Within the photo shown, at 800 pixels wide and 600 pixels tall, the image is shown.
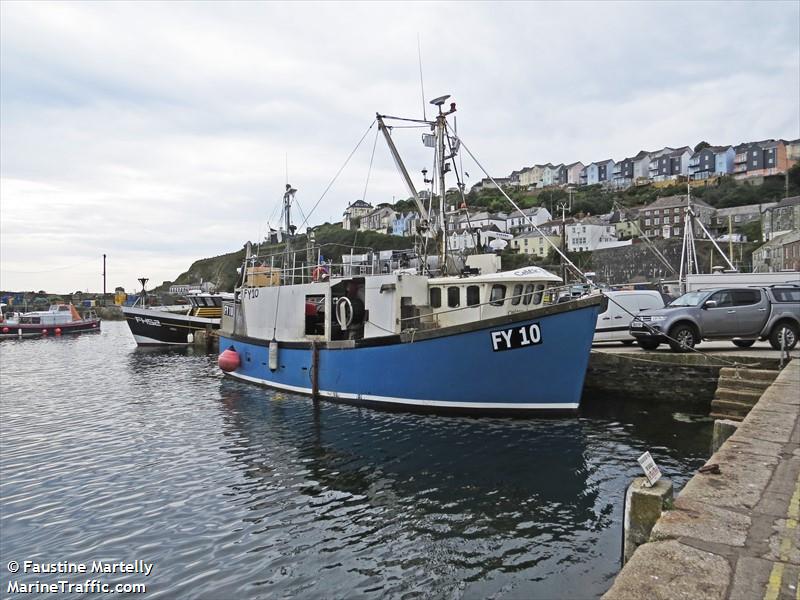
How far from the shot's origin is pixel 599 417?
1304 cm

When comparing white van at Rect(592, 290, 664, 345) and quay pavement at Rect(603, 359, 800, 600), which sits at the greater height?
white van at Rect(592, 290, 664, 345)

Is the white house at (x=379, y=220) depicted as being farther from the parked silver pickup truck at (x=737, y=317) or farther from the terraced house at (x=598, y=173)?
the parked silver pickup truck at (x=737, y=317)

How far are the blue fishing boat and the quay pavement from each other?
20.2 feet

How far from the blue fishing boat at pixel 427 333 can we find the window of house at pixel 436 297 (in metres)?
0.03

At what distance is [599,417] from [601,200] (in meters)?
120

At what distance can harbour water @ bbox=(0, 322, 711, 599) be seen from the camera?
6.09 metres

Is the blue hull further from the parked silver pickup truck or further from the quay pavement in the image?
the quay pavement

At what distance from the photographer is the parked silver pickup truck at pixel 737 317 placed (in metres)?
14.3

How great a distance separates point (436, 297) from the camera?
14609mm

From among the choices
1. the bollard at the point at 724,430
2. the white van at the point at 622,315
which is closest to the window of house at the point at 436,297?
the white van at the point at 622,315

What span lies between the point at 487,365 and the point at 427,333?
1.63m

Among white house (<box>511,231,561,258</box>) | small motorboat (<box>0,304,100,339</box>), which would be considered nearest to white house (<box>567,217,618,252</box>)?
white house (<box>511,231,561,258</box>)

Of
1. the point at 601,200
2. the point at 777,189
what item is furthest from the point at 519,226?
the point at 777,189

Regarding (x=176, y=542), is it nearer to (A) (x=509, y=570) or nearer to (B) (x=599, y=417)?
(A) (x=509, y=570)
